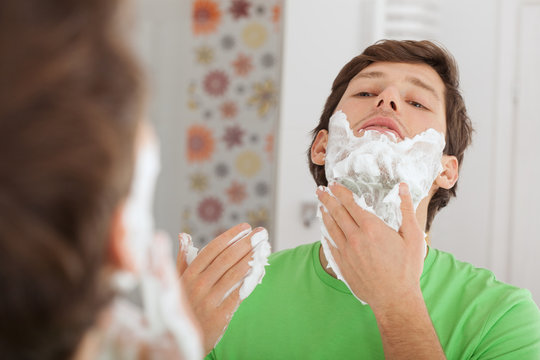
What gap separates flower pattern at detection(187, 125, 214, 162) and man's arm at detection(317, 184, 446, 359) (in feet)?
3.28

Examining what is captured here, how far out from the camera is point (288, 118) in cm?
189

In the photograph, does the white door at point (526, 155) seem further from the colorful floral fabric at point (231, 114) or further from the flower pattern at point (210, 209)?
the flower pattern at point (210, 209)

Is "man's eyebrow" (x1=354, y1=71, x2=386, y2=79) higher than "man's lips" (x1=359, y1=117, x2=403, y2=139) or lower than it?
higher

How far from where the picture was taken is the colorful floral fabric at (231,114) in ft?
6.45

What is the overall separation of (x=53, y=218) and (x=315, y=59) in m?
1.62

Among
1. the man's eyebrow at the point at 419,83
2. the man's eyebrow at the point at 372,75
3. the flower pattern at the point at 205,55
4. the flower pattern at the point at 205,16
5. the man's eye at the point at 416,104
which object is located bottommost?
the man's eye at the point at 416,104

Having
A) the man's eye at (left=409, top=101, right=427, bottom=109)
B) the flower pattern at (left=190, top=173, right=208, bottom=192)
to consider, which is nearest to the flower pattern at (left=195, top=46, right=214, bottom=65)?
the flower pattern at (left=190, top=173, right=208, bottom=192)

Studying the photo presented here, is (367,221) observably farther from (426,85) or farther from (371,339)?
(426,85)

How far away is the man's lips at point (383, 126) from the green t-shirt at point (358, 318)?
26 centimetres

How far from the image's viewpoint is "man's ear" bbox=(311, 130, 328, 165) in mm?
1290

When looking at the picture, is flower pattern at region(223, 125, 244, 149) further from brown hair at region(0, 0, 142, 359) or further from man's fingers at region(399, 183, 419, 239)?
brown hair at region(0, 0, 142, 359)

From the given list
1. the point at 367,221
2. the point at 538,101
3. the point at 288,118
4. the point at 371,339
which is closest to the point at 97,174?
the point at 367,221

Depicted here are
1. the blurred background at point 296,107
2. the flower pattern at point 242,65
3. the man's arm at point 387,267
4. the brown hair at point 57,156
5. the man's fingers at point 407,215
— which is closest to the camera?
the brown hair at point 57,156

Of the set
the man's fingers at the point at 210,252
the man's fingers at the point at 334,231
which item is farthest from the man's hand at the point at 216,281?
the man's fingers at the point at 334,231
